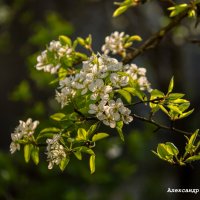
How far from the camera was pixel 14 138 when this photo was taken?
1.34 m

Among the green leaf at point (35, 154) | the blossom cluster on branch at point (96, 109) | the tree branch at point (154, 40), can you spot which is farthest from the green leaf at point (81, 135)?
the tree branch at point (154, 40)

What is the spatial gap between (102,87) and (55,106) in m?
2.04

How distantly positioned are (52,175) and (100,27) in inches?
104

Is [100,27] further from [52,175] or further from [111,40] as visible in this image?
[111,40]

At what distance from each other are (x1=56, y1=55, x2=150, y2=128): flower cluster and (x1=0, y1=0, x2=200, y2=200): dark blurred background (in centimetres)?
114

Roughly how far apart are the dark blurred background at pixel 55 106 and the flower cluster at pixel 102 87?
1.14 m

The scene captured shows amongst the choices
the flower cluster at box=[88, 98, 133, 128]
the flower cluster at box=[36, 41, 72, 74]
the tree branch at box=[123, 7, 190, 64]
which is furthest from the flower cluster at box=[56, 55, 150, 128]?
the tree branch at box=[123, 7, 190, 64]

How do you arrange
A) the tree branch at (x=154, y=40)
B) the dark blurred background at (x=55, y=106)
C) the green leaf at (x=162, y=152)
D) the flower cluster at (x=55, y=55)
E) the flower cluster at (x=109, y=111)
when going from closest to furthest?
the flower cluster at (x=109, y=111)
the green leaf at (x=162, y=152)
the flower cluster at (x=55, y=55)
the tree branch at (x=154, y=40)
the dark blurred background at (x=55, y=106)

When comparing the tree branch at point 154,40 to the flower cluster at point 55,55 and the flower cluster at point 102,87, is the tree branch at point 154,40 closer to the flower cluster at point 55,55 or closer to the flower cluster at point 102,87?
the flower cluster at point 55,55

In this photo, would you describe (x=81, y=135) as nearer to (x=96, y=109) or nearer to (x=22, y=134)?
(x=96, y=109)

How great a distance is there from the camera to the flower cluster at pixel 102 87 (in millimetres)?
1179

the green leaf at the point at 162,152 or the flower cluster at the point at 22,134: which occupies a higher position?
the flower cluster at the point at 22,134

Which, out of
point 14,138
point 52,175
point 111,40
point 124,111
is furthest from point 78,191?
point 124,111

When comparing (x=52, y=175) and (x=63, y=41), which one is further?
(x=52, y=175)
